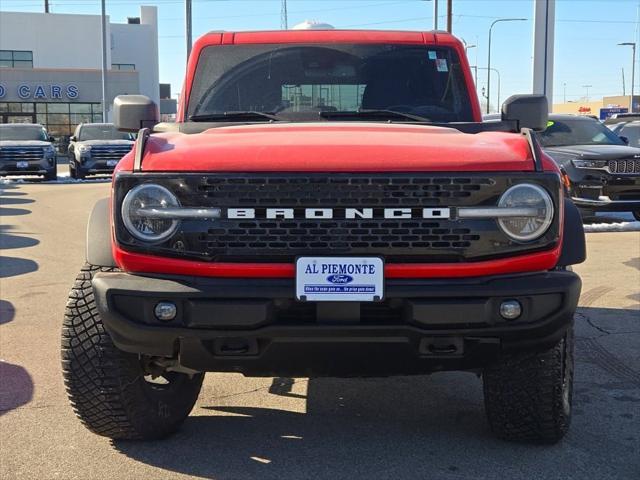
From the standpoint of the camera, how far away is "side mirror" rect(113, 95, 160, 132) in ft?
14.8

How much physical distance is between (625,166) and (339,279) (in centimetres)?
904

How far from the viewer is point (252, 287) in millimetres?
3020

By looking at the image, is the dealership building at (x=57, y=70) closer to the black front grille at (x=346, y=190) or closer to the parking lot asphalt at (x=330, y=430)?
the parking lot asphalt at (x=330, y=430)

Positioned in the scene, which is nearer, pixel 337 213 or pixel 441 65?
pixel 337 213

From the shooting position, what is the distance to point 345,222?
10.1 ft

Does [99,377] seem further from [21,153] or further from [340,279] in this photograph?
[21,153]

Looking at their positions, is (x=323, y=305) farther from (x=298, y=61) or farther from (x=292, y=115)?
(x=298, y=61)

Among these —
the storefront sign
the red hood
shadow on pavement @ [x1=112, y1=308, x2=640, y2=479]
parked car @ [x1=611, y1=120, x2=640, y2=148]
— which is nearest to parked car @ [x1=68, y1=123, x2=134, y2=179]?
parked car @ [x1=611, y1=120, x2=640, y2=148]

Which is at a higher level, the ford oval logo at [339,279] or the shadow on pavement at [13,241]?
the ford oval logo at [339,279]

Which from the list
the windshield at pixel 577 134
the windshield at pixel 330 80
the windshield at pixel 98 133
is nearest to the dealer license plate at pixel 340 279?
the windshield at pixel 330 80

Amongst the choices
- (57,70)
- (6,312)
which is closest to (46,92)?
(57,70)

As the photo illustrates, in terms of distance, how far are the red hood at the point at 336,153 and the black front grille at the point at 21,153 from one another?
20.5 metres

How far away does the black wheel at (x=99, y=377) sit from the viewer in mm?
3465

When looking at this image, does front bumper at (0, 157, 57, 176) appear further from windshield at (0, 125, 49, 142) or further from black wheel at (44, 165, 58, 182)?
windshield at (0, 125, 49, 142)
